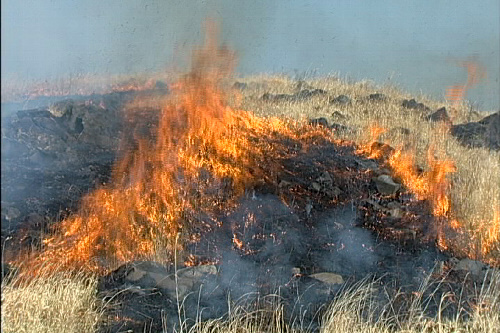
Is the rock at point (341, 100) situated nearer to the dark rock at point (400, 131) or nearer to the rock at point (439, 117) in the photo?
the rock at point (439, 117)

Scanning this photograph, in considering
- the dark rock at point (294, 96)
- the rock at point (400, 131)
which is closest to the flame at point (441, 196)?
the rock at point (400, 131)

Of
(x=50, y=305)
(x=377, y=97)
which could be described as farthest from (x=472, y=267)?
(x=377, y=97)

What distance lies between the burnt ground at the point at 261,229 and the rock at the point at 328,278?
19 millimetres

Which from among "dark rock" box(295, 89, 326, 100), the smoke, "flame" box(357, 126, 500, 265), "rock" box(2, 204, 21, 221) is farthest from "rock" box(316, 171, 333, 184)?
"dark rock" box(295, 89, 326, 100)

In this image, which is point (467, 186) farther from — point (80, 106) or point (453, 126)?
point (80, 106)

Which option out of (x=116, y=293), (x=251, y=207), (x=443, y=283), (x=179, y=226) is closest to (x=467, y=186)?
(x=443, y=283)

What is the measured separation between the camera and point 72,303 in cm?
471

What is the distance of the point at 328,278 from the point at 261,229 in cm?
108

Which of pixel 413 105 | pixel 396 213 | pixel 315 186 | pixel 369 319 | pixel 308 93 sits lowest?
pixel 369 319

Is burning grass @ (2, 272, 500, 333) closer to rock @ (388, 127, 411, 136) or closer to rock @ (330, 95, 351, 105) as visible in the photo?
rock @ (388, 127, 411, 136)

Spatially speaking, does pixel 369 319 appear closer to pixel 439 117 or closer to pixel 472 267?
pixel 472 267

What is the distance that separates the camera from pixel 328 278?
5.76m

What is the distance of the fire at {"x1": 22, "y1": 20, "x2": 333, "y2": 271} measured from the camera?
19.9ft

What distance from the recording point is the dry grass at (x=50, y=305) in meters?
4.35
